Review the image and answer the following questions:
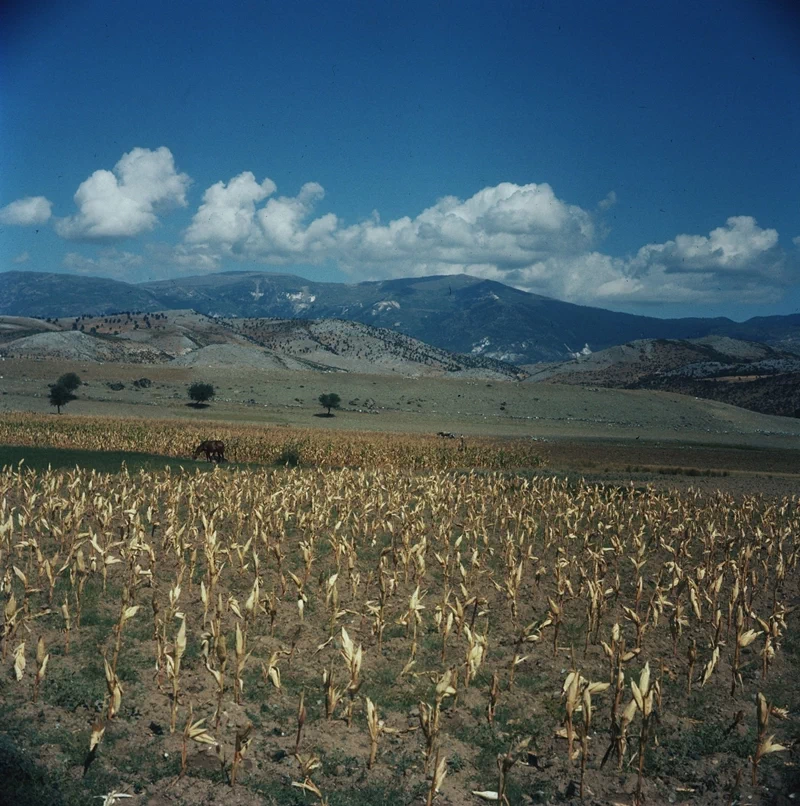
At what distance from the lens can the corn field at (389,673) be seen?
21.4 ft

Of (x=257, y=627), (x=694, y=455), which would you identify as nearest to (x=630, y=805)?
(x=257, y=627)

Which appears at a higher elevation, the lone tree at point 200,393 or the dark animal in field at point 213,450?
the lone tree at point 200,393

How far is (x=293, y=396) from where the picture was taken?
84500 mm

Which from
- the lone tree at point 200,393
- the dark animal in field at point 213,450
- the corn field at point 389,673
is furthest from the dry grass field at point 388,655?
the lone tree at point 200,393

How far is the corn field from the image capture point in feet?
21.4

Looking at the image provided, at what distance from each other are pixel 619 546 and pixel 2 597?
36.2 ft

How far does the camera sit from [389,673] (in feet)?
28.8

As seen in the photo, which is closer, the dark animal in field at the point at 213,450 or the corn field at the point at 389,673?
the corn field at the point at 389,673

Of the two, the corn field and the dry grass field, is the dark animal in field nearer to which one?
the dry grass field

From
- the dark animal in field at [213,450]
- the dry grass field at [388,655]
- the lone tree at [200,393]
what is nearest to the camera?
the dry grass field at [388,655]

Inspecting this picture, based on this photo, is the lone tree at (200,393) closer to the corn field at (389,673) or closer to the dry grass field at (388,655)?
the dry grass field at (388,655)

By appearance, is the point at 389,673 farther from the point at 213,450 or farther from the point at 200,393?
the point at 200,393

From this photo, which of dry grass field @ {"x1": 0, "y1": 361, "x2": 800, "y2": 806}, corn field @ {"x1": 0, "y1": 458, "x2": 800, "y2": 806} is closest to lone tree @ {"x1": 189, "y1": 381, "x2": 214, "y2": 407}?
dry grass field @ {"x1": 0, "y1": 361, "x2": 800, "y2": 806}

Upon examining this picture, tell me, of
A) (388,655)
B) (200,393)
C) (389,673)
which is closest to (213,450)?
(388,655)
